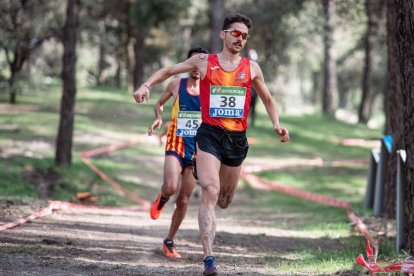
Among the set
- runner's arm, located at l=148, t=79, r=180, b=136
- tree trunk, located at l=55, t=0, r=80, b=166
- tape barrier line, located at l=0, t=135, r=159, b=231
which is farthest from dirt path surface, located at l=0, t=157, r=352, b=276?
tree trunk, located at l=55, t=0, r=80, b=166

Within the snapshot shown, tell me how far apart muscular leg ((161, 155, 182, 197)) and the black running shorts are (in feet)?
4.62

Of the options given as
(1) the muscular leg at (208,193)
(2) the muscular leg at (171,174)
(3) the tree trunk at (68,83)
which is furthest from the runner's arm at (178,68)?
(3) the tree trunk at (68,83)

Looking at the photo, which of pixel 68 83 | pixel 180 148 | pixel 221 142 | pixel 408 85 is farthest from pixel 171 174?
pixel 68 83

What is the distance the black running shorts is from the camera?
6.57 metres

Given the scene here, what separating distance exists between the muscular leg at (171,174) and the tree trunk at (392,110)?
14.2 feet

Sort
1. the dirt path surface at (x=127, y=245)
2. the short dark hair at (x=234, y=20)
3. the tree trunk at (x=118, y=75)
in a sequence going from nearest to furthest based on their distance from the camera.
→ the dirt path surface at (x=127, y=245)
the short dark hair at (x=234, y=20)
the tree trunk at (x=118, y=75)

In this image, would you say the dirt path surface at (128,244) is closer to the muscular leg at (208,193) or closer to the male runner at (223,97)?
the muscular leg at (208,193)

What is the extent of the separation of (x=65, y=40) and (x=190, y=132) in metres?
7.13

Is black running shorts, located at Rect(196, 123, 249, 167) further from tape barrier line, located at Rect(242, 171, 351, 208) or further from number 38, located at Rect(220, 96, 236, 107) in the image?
tape barrier line, located at Rect(242, 171, 351, 208)

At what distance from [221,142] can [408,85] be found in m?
2.16

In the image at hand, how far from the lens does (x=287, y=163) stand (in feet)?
70.2

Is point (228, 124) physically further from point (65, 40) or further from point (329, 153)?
point (329, 153)

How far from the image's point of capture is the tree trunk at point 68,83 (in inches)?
569

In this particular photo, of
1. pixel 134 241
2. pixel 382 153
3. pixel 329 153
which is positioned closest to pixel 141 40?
pixel 329 153
